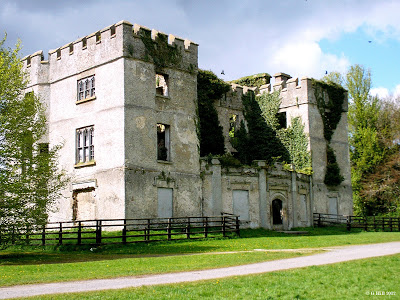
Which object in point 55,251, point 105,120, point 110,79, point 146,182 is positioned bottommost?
point 55,251

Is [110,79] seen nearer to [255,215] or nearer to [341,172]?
[255,215]

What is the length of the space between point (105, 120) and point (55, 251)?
29.5 feet

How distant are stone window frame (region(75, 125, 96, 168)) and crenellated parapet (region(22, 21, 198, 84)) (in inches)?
151

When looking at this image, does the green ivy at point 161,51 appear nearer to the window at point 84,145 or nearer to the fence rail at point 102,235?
the window at point 84,145

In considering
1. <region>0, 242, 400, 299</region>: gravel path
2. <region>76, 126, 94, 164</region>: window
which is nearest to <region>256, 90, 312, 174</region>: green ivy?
<region>76, 126, 94, 164</region>: window

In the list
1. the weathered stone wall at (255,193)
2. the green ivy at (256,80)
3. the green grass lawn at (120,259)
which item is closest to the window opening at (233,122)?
the weathered stone wall at (255,193)

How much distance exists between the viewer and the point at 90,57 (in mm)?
30344

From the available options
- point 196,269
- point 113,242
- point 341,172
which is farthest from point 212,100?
point 196,269

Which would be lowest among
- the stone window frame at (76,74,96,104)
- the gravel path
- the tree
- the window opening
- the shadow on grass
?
the shadow on grass

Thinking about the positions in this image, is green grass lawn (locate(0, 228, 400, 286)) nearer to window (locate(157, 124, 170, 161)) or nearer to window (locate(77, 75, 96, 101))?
window (locate(157, 124, 170, 161))

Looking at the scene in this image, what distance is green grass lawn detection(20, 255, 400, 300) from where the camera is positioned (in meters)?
10.3

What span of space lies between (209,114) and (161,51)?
22.2ft

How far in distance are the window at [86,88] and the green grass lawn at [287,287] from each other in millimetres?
20567

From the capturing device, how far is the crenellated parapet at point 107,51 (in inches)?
1140
